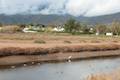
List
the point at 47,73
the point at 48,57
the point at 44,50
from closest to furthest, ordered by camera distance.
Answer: the point at 47,73 → the point at 48,57 → the point at 44,50

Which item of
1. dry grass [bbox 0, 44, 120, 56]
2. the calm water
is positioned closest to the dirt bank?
dry grass [bbox 0, 44, 120, 56]

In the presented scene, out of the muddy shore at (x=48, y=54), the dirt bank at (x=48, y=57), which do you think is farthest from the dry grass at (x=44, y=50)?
the dirt bank at (x=48, y=57)

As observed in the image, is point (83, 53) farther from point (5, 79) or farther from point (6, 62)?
point (5, 79)

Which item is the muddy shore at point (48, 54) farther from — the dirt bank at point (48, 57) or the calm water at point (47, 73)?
the calm water at point (47, 73)

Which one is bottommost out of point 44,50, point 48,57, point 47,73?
point 48,57

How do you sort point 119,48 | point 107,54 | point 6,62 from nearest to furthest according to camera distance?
point 6,62 → point 107,54 → point 119,48

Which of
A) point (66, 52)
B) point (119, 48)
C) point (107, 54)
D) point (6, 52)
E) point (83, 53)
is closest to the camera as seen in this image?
point (6, 52)

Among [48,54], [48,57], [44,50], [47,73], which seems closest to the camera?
[47,73]

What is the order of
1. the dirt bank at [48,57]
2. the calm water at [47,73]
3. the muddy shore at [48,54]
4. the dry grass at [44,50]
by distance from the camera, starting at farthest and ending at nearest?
the dry grass at [44,50]
the muddy shore at [48,54]
the dirt bank at [48,57]
the calm water at [47,73]

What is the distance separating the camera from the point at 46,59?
197 ft

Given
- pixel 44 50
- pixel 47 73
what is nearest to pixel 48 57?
pixel 44 50

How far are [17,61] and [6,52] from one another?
2607 mm

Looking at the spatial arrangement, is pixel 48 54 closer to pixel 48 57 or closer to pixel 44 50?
pixel 44 50

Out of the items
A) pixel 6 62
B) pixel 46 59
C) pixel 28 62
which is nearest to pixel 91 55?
pixel 46 59
